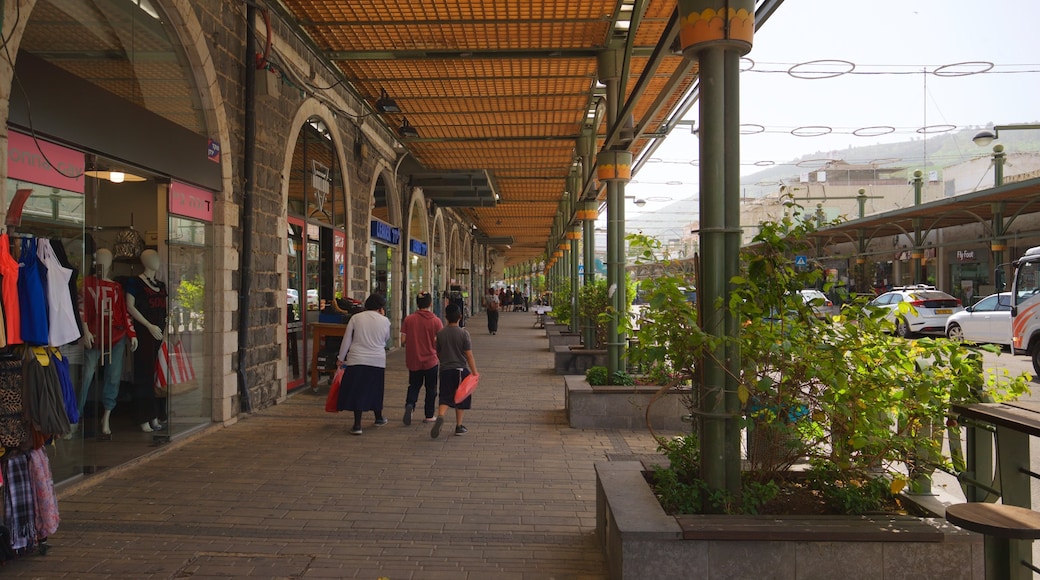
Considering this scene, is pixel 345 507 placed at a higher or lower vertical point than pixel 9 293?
lower

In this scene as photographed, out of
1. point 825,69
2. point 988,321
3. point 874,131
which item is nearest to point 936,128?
point 874,131

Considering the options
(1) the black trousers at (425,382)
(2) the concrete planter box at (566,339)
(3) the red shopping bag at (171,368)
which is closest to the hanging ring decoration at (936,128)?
(2) the concrete planter box at (566,339)

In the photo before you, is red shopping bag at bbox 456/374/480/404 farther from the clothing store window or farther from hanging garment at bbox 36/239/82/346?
hanging garment at bbox 36/239/82/346

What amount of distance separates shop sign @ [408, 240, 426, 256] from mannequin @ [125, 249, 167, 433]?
34.9 ft

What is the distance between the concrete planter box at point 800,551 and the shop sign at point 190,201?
5.12 m

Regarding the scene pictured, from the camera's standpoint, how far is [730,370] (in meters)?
3.58

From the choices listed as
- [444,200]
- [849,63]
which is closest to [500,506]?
[849,63]

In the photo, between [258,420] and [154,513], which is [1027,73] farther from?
[154,513]

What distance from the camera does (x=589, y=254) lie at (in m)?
12.7

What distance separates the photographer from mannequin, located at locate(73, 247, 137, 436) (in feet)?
18.9

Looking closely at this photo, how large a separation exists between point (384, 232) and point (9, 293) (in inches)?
425

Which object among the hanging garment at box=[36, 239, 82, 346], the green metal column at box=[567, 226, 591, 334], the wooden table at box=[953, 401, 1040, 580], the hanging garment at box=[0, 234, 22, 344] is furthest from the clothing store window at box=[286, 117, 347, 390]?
the wooden table at box=[953, 401, 1040, 580]

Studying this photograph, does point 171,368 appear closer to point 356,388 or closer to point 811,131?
point 356,388

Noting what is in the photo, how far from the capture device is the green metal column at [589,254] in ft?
40.8
